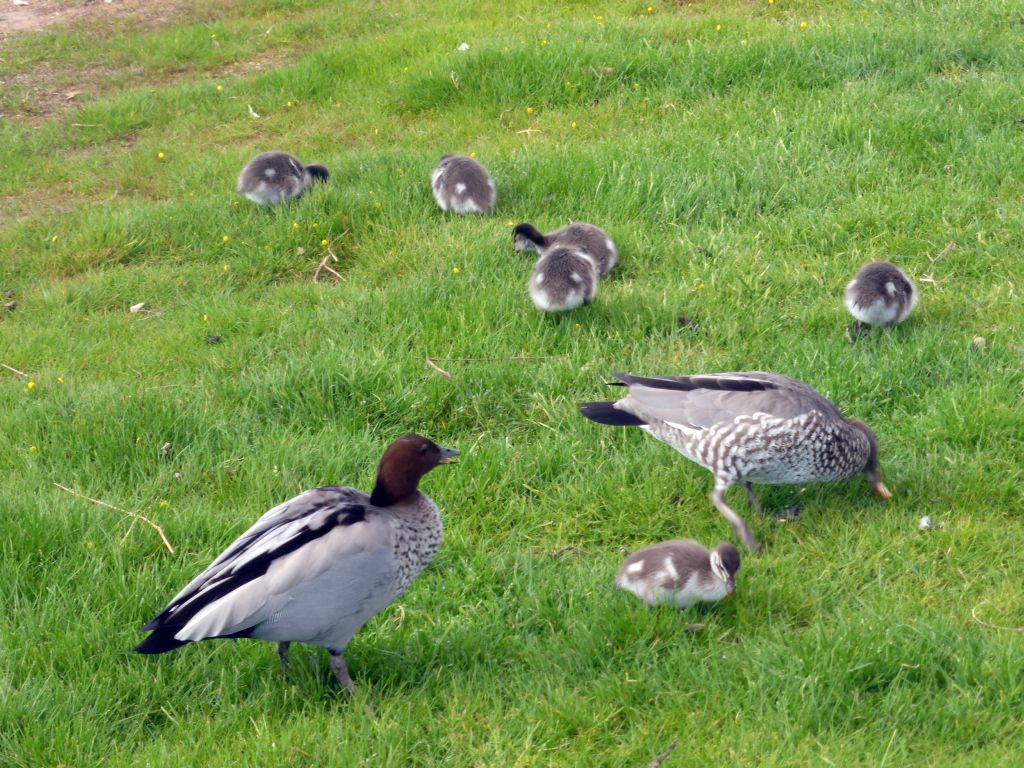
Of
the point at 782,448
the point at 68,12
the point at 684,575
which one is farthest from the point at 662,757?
the point at 68,12

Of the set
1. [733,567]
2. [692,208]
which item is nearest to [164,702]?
[733,567]

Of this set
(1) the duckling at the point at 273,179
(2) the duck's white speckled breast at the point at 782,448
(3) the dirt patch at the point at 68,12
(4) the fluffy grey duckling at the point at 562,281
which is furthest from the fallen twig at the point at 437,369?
(3) the dirt patch at the point at 68,12

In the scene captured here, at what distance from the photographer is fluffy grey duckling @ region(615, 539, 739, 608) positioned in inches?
160

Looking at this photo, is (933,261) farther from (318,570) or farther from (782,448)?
(318,570)

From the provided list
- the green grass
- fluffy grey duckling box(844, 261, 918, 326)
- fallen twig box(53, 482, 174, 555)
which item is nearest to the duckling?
the green grass

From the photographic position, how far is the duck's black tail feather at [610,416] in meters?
4.89

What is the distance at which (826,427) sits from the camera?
4.59 m

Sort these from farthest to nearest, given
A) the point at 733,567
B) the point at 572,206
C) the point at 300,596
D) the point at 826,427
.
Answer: the point at 572,206
the point at 826,427
the point at 733,567
the point at 300,596

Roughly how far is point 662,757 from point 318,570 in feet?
4.13

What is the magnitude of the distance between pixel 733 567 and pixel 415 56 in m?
7.12

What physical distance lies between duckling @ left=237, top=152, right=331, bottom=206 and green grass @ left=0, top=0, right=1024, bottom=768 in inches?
5.8

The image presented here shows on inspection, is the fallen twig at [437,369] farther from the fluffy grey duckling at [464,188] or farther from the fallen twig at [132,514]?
the fluffy grey duckling at [464,188]

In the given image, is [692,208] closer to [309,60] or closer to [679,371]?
[679,371]

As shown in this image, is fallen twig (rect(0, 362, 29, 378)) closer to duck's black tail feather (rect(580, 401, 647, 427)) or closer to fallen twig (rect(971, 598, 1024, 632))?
duck's black tail feather (rect(580, 401, 647, 427))
